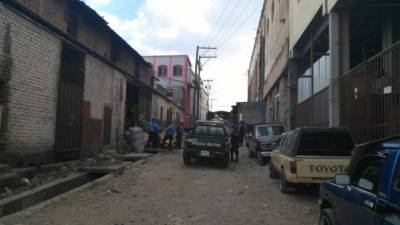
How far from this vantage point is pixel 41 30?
12.8 metres

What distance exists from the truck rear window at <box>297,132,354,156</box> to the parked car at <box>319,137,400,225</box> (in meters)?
4.66

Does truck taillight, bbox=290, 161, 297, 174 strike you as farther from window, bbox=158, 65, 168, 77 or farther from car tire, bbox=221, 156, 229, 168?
window, bbox=158, 65, 168, 77

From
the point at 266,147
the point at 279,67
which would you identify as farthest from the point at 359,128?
the point at 279,67

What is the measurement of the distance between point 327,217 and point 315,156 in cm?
464

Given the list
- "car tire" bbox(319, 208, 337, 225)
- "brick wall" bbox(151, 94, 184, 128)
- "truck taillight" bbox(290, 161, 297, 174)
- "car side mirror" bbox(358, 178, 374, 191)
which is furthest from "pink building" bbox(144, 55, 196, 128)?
"car side mirror" bbox(358, 178, 374, 191)

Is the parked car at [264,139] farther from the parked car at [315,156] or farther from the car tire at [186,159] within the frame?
the parked car at [315,156]

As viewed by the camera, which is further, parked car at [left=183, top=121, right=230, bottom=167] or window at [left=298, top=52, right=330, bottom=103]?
window at [left=298, top=52, right=330, bottom=103]

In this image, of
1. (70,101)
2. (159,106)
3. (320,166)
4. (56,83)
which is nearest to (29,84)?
(56,83)

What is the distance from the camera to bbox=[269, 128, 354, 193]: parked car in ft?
31.3

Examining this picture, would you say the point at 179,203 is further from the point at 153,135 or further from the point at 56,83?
the point at 153,135

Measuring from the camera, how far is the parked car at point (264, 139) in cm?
1777

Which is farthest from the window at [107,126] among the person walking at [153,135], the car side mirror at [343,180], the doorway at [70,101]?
the car side mirror at [343,180]

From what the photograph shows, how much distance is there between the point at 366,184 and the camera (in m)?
4.18

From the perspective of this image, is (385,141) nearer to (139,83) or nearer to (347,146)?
(347,146)
